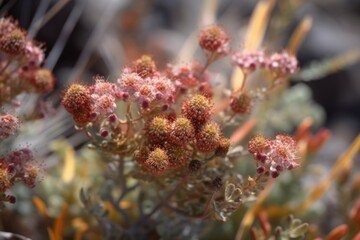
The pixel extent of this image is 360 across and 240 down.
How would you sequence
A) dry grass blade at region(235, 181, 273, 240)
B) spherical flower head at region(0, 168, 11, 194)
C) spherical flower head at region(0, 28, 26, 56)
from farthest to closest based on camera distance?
1. dry grass blade at region(235, 181, 273, 240)
2. spherical flower head at region(0, 28, 26, 56)
3. spherical flower head at region(0, 168, 11, 194)

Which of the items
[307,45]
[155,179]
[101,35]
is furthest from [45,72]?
[307,45]

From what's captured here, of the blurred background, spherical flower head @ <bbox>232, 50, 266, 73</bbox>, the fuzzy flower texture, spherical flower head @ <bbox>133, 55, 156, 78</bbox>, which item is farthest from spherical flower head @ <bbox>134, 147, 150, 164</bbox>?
the blurred background

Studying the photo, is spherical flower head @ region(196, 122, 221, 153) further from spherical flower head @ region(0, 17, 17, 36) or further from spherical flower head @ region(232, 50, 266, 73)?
spherical flower head @ region(0, 17, 17, 36)

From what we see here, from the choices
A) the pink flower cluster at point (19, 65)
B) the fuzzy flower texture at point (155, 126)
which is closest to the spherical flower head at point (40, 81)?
the pink flower cluster at point (19, 65)

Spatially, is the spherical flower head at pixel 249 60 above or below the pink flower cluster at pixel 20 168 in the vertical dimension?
above

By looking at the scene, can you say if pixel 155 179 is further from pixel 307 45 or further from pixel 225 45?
pixel 307 45

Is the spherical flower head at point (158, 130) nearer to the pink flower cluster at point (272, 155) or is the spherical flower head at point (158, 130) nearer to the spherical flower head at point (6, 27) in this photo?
the pink flower cluster at point (272, 155)
